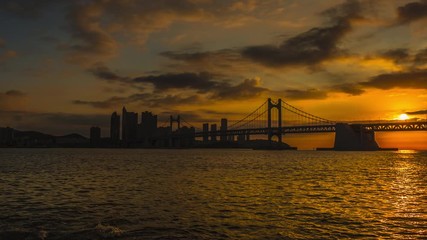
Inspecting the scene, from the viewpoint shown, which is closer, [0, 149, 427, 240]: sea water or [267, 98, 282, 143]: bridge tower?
[0, 149, 427, 240]: sea water

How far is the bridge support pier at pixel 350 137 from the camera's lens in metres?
142

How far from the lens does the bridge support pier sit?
141875 millimetres

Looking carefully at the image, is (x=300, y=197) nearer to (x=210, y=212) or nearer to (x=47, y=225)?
(x=210, y=212)

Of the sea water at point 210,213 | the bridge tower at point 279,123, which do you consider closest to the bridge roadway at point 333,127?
the bridge tower at point 279,123

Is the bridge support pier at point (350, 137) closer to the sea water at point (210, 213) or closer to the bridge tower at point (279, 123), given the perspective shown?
the bridge tower at point (279, 123)

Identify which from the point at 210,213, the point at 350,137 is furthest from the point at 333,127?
the point at 210,213

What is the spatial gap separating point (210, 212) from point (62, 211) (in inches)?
250

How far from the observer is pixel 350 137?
474 feet

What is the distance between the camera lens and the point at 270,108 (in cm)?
17025

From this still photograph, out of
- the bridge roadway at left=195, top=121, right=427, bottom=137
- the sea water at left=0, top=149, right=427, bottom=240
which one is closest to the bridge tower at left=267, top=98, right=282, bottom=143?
the bridge roadway at left=195, top=121, right=427, bottom=137

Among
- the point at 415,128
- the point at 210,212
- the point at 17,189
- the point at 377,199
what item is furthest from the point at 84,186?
the point at 415,128

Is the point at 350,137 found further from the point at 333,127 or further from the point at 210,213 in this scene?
the point at 210,213

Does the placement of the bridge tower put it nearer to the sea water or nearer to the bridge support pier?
the bridge support pier

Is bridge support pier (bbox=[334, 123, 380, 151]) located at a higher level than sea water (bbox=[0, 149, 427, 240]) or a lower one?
higher
